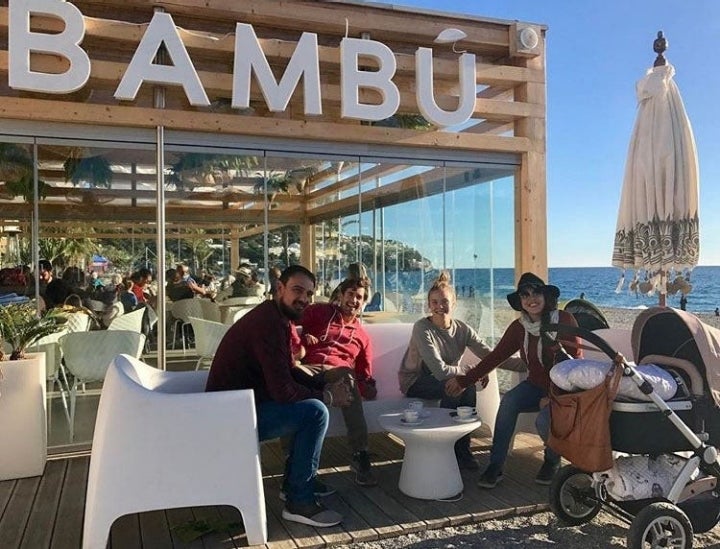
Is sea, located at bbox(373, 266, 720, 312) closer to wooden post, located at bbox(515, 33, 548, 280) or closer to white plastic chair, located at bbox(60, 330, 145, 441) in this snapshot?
wooden post, located at bbox(515, 33, 548, 280)

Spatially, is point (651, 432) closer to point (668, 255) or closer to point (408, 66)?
point (668, 255)

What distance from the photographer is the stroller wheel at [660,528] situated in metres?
2.75

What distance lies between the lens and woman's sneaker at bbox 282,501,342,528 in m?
3.24

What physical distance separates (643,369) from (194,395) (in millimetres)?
2230

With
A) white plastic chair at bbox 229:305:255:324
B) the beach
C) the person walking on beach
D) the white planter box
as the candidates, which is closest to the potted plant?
the white planter box

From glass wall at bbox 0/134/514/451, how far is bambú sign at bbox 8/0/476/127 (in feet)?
1.61

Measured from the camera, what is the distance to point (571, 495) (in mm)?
3227

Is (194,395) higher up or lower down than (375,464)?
higher up

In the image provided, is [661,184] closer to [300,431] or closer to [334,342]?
[334,342]

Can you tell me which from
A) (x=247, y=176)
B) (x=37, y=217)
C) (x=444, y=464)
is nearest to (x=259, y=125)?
(x=247, y=176)

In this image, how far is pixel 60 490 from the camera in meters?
3.81

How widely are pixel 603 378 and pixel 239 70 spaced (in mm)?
3673

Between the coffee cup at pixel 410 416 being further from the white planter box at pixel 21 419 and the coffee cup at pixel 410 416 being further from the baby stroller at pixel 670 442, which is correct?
the white planter box at pixel 21 419

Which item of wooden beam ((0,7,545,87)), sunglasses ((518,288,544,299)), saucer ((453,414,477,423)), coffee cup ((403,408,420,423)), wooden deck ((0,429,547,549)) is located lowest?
wooden deck ((0,429,547,549))
